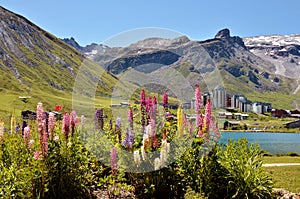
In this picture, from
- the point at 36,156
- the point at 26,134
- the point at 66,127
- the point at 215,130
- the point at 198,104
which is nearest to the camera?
the point at 36,156

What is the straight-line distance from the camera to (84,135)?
10.1 m

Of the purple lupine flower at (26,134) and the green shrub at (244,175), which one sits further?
the green shrub at (244,175)

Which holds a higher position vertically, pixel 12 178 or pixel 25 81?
pixel 25 81

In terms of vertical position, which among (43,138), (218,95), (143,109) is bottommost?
(43,138)

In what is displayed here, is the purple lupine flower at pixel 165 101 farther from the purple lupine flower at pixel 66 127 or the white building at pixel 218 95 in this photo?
the purple lupine flower at pixel 66 127

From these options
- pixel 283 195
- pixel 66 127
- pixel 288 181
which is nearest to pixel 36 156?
pixel 66 127

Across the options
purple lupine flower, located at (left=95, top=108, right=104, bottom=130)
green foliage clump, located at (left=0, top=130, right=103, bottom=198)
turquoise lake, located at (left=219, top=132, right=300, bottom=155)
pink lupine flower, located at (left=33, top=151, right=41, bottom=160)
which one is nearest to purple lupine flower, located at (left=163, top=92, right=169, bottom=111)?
purple lupine flower, located at (left=95, top=108, right=104, bottom=130)

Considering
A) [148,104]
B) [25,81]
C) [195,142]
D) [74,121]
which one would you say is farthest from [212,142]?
[25,81]

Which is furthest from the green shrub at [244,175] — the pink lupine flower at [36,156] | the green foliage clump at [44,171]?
the pink lupine flower at [36,156]

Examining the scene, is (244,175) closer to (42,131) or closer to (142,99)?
(142,99)

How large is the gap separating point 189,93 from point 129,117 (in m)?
2.34

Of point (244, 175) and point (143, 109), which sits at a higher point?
point (143, 109)

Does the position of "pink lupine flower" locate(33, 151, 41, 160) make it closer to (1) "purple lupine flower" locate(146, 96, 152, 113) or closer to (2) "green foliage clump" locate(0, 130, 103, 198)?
(2) "green foliage clump" locate(0, 130, 103, 198)

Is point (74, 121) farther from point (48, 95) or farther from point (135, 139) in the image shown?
point (48, 95)
